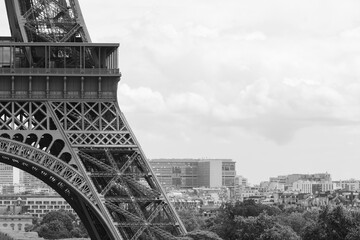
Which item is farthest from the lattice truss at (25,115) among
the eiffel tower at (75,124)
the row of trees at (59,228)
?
the row of trees at (59,228)

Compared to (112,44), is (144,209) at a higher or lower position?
lower

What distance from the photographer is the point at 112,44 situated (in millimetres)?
54812

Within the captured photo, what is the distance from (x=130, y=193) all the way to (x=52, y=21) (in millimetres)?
8308

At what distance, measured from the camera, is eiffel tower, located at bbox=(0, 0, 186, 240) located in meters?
53.2

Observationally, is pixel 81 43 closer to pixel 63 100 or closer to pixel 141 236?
pixel 63 100

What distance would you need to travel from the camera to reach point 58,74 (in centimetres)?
5491

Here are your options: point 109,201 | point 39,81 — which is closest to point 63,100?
point 39,81

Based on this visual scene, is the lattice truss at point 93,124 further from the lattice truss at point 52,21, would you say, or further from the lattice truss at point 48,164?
the lattice truss at point 52,21

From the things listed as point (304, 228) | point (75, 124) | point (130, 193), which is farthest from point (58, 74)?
point (304, 228)

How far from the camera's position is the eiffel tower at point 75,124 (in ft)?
174

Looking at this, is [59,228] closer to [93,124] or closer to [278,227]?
[278,227]

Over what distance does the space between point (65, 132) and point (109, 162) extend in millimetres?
2157

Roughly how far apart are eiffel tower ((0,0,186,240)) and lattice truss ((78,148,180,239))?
0.13ft

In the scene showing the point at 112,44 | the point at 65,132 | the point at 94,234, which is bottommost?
the point at 94,234
